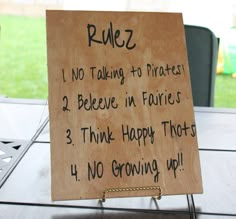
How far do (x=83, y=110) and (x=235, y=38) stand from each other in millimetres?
3583

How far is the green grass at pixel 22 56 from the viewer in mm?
3711

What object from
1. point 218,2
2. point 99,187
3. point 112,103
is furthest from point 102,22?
point 218,2

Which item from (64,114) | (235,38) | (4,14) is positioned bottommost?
(64,114)

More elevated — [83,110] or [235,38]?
[235,38]

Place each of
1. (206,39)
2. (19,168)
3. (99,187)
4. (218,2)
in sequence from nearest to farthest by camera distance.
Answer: (99,187)
(19,168)
(206,39)
(218,2)

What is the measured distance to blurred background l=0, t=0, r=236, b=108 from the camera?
11.2 ft

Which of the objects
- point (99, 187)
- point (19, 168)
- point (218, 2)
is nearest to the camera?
point (99, 187)

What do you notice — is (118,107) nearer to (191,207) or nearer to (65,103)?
(65,103)

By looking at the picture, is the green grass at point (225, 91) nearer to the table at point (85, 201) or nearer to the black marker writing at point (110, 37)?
the table at point (85, 201)

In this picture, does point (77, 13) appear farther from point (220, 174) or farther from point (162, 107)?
point (220, 174)

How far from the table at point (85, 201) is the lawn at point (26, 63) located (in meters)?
2.41

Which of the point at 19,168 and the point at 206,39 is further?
the point at 206,39

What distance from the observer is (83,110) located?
73 cm

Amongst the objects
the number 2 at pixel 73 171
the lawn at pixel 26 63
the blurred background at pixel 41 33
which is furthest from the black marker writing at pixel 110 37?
the lawn at pixel 26 63
